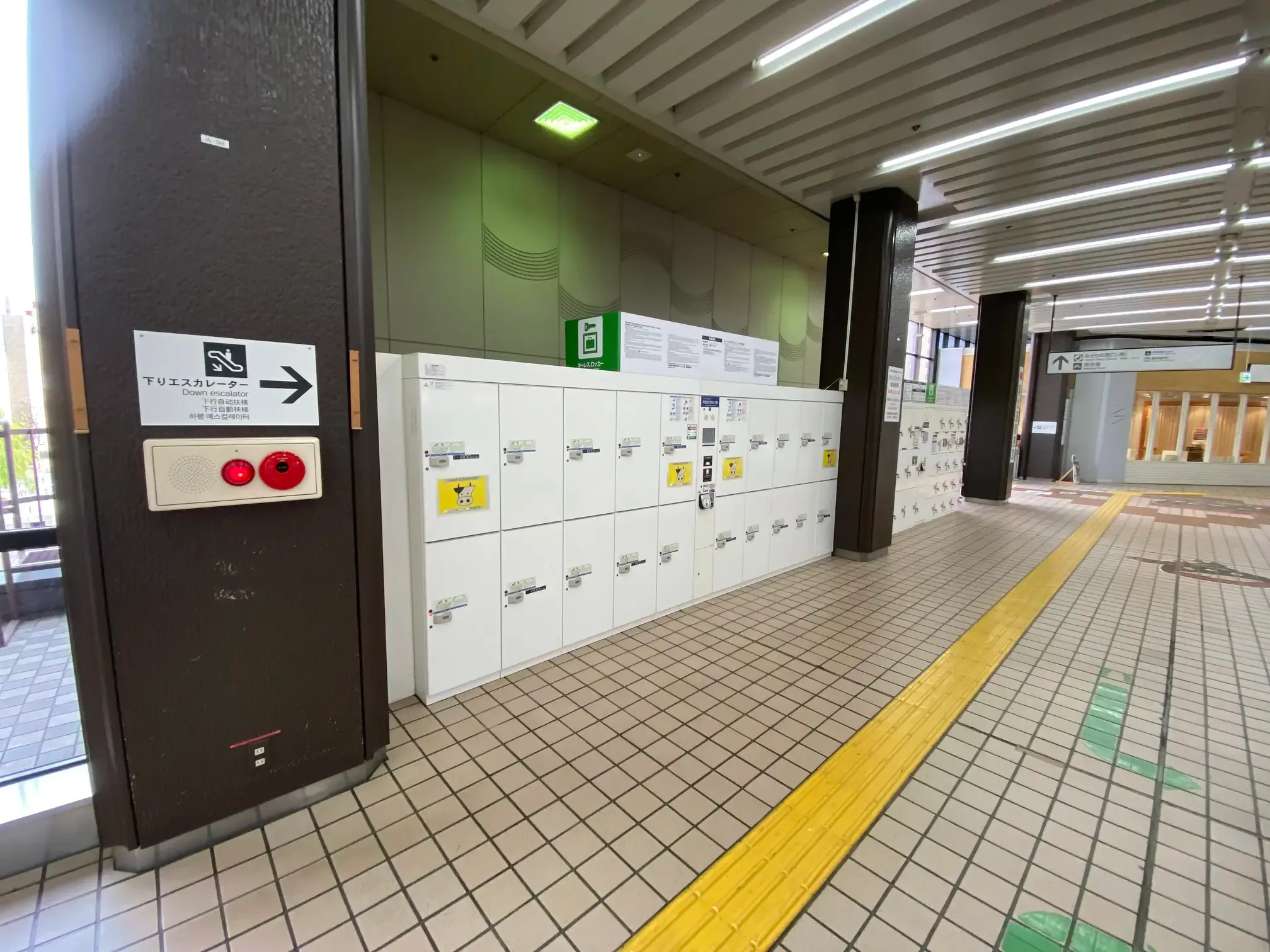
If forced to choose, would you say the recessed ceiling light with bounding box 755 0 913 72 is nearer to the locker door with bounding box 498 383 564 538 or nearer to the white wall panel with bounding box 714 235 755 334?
the locker door with bounding box 498 383 564 538

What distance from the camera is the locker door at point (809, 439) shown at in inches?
196

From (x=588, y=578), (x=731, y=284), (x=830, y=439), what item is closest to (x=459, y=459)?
(x=588, y=578)

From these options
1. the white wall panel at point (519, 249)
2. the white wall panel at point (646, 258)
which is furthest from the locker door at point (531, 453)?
the white wall panel at point (646, 258)

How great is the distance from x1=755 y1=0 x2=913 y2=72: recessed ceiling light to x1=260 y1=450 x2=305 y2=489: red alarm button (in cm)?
375

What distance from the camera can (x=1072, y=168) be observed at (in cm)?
458

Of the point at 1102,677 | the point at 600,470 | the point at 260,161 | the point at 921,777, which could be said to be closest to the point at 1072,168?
the point at 1102,677

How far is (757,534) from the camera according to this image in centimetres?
461

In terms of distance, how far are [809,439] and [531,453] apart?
3240 mm

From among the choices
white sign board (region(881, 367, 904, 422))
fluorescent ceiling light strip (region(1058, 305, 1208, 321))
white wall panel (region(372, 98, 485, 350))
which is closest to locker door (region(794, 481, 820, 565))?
white sign board (region(881, 367, 904, 422))

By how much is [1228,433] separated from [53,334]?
23179 mm

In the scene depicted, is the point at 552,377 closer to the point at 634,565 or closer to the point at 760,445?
the point at 634,565

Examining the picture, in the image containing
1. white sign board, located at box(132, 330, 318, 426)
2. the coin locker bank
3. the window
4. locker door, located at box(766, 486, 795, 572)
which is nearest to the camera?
white sign board, located at box(132, 330, 318, 426)

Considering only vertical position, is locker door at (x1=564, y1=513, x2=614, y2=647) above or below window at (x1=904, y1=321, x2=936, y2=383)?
below

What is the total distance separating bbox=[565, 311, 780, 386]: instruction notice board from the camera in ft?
11.1
